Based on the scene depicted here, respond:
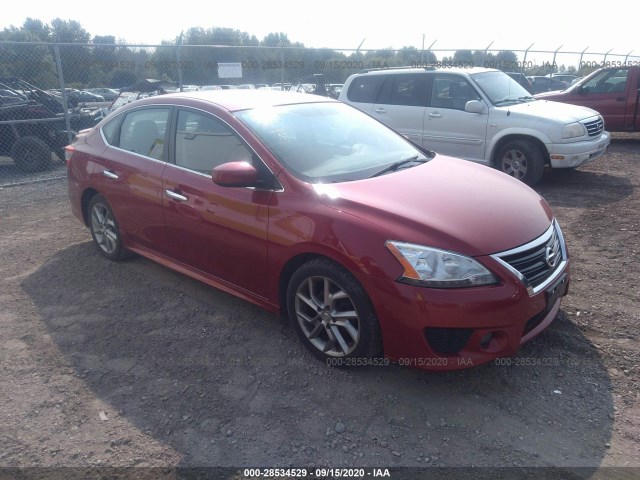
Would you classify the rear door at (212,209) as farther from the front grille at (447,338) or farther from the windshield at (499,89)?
the windshield at (499,89)

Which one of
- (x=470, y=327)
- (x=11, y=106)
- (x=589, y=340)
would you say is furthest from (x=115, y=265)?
(x=11, y=106)

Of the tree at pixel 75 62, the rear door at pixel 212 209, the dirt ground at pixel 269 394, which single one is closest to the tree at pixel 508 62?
the tree at pixel 75 62

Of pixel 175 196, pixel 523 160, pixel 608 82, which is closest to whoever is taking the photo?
pixel 175 196

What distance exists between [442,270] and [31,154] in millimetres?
9842

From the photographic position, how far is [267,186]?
3.58 metres

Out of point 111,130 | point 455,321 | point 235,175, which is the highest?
point 111,130

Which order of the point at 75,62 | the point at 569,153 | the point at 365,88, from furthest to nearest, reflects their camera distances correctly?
1. the point at 75,62
2. the point at 365,88
3. the point at 569,153

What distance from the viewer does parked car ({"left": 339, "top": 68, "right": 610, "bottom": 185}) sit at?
25.5ft

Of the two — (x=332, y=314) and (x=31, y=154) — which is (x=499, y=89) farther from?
(x=31, y=154)

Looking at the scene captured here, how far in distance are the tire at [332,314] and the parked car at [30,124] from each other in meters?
8.77

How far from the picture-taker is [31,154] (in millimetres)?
10328

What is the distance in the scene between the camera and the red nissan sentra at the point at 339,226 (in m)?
2.95

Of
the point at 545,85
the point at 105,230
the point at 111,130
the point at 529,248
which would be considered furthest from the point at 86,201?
the point at 545,85

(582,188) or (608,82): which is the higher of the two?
(608,82)
